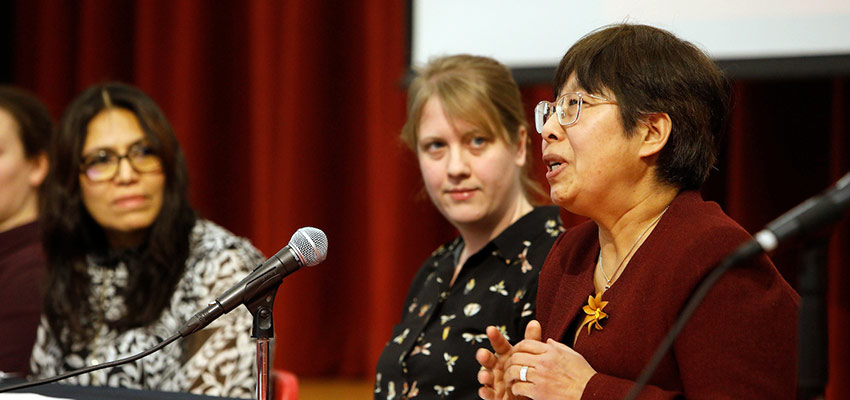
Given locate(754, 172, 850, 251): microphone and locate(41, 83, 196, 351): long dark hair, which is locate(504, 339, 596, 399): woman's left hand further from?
locate(41, 83, 196, 351): long dark hair

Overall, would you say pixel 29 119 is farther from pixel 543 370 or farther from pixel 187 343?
pixel 543 370

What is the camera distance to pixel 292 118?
4297mm

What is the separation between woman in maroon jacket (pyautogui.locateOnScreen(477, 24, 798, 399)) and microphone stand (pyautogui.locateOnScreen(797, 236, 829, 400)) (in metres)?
0.24

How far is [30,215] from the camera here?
3.01 m

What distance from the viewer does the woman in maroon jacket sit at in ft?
4.34

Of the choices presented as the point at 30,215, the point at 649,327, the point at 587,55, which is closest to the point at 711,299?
the point at 649,327

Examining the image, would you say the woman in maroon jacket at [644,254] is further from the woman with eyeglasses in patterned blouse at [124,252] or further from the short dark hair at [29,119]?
the short dark hair at [29,119]

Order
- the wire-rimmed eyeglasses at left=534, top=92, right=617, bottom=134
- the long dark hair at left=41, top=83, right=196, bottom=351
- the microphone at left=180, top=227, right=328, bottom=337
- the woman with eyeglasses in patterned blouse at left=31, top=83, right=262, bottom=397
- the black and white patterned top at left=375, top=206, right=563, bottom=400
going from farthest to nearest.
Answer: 1. the long dark hair at left=41, top=83, right=196, bottom=351
2. the woman with eyeglasses in patterned blouse at left=31, top=83, right=262, bottom=397
3. the black and white patterned top at left=375, top=206, right=563, bottom=400
4. the wire-rimmed eyeglasses at left=534, top=92, right=617, bottom=134
5. the microphone at left=180, top=227, right=328, bottom=337

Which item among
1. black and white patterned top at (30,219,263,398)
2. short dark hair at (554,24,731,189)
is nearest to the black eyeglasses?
black and white patterned top at (30,219,263,398)

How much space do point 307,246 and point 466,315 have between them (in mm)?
671

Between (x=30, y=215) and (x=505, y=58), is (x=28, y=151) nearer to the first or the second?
(x=30, y=215)

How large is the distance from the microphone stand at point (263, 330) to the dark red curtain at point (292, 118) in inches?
95.3

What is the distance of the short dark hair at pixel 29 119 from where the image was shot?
301 centimetres

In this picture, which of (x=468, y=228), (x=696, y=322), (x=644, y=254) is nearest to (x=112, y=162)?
(x=468, y=228)
